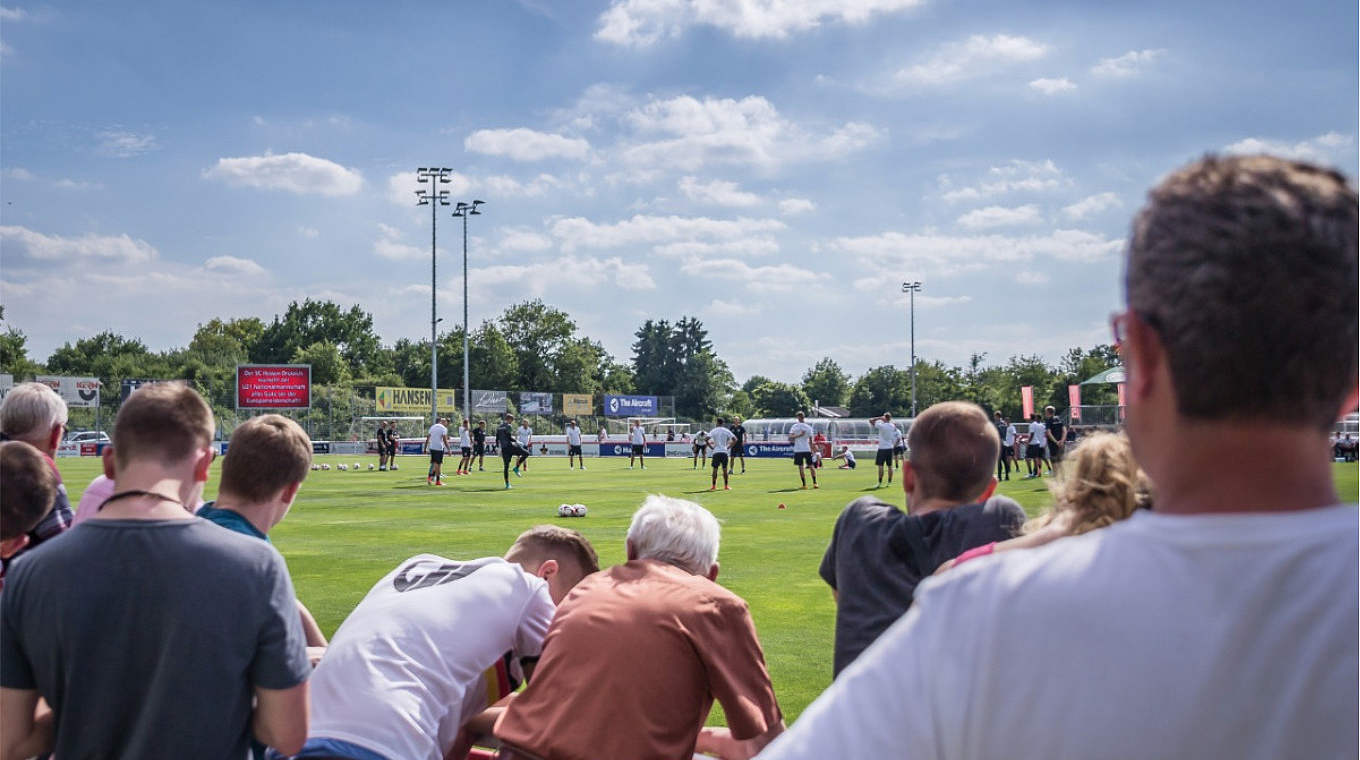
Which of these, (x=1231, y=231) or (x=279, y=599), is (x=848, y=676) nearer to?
(x=1231, y=231)

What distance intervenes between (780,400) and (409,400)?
206ft

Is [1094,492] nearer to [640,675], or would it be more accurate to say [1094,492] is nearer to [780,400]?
[640,675]

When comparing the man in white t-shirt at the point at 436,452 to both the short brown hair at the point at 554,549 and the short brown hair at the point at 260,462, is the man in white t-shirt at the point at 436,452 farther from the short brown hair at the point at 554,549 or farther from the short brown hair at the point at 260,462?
the short brown hair at the point at 260,462

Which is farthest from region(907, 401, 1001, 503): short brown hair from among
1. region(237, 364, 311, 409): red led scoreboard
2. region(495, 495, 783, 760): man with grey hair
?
region(237, 364, 311, 409): red led scoreboard

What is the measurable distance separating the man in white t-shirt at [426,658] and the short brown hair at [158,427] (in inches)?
38.2

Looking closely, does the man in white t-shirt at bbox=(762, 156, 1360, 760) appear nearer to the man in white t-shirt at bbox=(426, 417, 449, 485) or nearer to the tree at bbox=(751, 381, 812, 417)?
the man in white t-shirt at bbox=(426, 417, 449, 485)

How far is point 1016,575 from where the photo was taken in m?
1.03

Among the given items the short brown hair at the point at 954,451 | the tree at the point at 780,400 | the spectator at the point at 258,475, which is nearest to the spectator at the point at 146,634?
the spectator at the point at 258,475

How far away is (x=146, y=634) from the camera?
2572mm

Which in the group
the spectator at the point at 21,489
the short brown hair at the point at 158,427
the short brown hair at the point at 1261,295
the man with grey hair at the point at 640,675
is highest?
the short brown hair at the point at 1261,295

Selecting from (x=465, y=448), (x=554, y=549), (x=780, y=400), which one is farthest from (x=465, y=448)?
(x=780, y=400)

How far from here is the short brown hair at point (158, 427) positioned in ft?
9.16

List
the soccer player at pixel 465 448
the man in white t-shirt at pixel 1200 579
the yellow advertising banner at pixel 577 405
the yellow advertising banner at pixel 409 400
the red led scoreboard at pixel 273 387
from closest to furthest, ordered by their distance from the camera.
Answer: the man in white t-shirt at pixel 1200 579, the soccer player at pixel 465 448, the red led scoreboard at pixel 273 387, the yellow advertising banner at pixel 409 400, the yellow advertising banner at pixel 577 405

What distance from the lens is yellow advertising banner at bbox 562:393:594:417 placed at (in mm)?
87000
